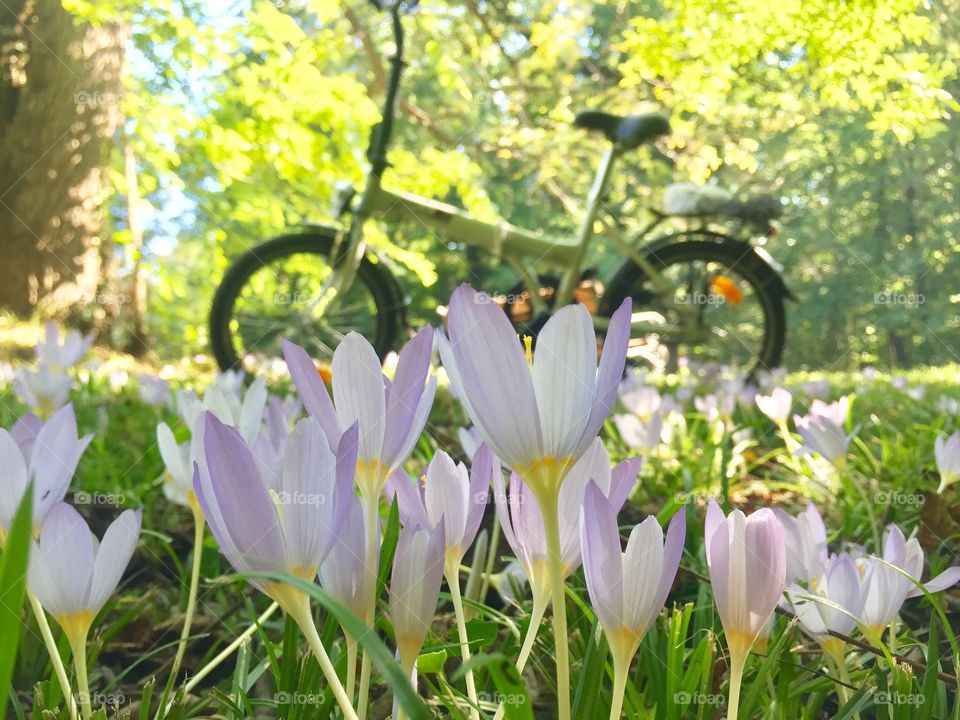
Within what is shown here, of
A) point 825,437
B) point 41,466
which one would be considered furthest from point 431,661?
point 825,437

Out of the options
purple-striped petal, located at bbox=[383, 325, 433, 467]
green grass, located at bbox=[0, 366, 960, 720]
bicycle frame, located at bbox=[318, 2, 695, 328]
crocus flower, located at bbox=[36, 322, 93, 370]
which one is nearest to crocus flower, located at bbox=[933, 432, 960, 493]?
green grass, located at bbox=[0, 366, 960, 720]

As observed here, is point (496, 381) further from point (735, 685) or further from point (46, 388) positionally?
point (46, 388)

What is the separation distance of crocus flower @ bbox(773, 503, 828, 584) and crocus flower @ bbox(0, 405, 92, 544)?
49 centimetres

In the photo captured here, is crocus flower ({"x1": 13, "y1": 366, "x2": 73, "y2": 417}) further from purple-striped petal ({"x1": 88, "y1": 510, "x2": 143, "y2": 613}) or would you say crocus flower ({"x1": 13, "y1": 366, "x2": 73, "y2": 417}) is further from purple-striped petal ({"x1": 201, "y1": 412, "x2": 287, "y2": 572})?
purple-striped petal ({"x1": 201, "y1": 412, "x2": 287, "y2": 572})

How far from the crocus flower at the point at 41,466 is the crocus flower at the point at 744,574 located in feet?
1.22

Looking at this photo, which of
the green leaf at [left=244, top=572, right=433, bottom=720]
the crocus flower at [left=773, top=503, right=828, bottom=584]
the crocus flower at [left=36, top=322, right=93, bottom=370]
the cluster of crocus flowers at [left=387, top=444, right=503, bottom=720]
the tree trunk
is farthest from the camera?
the tree trunk

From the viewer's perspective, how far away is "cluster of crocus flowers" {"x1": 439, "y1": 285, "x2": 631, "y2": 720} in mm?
373

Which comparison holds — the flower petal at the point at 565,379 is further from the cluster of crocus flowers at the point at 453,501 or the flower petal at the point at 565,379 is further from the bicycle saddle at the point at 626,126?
the bicycle saddle at the point at 626,126

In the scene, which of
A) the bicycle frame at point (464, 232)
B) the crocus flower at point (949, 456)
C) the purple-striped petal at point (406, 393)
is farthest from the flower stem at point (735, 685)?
the bicycle frame at point (464, 232)

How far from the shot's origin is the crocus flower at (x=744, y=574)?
407 millimetres

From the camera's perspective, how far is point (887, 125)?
2.86 meters

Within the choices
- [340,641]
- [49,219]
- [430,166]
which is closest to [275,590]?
[340,641]

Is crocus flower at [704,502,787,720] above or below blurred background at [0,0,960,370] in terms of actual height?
below

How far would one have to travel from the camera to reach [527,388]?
0.37 meters
